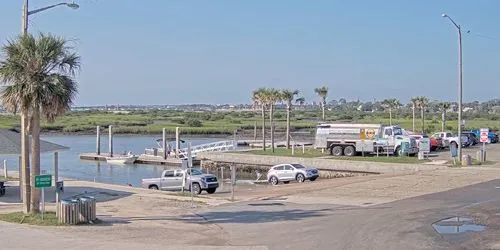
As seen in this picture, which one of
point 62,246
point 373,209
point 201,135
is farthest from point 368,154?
point 201,135

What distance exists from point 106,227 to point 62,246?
3441mm

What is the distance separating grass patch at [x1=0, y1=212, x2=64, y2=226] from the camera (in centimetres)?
2080

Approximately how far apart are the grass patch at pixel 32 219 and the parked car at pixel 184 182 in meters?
14.6

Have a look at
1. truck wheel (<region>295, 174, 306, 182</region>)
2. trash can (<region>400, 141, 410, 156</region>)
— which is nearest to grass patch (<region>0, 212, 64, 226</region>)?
truck wheel (<region>295, 174, 306, 182</region>)

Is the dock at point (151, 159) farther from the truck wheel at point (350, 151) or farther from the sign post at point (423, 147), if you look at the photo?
the sign post at point (423, 147)

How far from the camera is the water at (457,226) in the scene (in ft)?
60.0

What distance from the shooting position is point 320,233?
18359mm

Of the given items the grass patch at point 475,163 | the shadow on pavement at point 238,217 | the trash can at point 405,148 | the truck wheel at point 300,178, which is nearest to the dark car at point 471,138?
the trash can at point 405,148

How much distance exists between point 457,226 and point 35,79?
42.9ft

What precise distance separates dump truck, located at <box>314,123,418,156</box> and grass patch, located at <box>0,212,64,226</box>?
3672 cm

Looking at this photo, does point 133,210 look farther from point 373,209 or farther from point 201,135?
point 201,135

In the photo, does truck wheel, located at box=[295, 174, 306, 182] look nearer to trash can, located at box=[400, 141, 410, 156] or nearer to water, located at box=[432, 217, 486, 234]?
trash can, located at box=[400, 141, 410, 156]

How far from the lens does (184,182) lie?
37.6 metres

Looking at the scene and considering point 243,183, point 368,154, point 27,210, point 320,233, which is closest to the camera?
point 320,233
